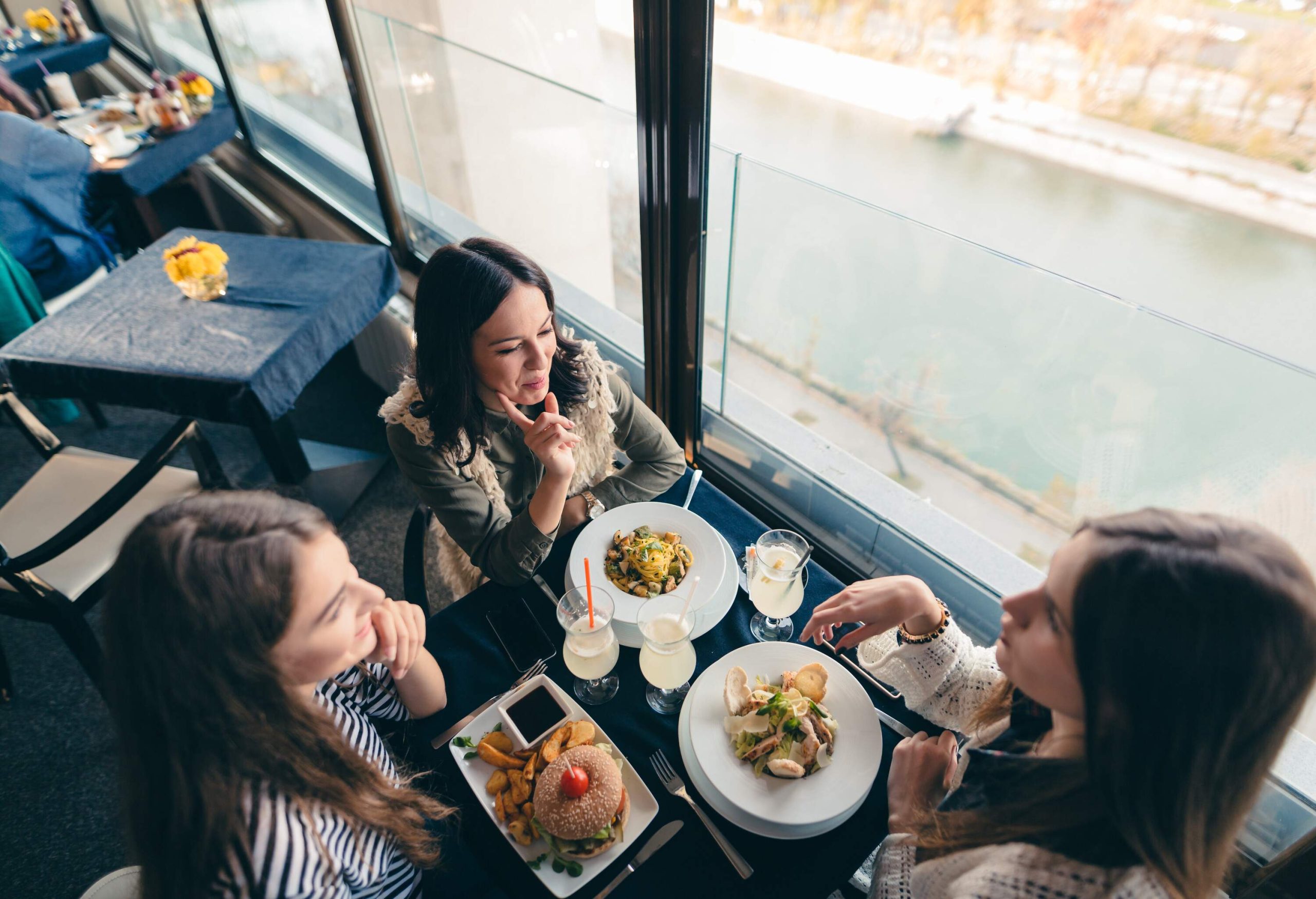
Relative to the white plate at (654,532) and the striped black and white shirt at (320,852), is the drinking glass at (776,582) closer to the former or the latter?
the white plate at (654,532)

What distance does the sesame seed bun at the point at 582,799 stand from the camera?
89cm

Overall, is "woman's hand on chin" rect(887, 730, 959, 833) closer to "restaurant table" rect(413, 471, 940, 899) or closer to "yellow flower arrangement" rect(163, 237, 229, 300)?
"restaurant table" rect(413, 471, 940, 899)

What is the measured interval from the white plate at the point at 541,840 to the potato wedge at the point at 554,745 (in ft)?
0.10

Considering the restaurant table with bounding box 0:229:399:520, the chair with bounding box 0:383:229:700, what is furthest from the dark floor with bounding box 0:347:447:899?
the restaurant table with bounding box 0:229:399:520

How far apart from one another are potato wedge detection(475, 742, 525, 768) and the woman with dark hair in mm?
352

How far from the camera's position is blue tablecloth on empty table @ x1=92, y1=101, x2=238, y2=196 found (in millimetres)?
2971

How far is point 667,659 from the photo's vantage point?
3.52 ft

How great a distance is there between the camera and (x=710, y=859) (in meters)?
0.91

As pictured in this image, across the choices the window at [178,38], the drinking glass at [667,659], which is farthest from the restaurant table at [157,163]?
the drinking glass at [667,659]

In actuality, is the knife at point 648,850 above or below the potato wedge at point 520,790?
below

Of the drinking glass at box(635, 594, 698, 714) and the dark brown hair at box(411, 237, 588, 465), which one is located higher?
the dark brown hair at box(411, 237, 588, 465)

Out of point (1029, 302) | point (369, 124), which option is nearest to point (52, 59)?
point (369, 124)

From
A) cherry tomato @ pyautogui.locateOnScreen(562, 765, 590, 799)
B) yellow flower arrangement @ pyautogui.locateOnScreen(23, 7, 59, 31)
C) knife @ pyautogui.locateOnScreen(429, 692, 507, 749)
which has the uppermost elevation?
yellow flower arrangement @ pyautogui.locateOnScreen(23, 7, 59, 31)

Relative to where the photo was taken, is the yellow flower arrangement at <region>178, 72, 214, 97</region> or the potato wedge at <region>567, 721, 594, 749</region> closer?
the potato wedge at <region>567, 721, 594, 749</region>
